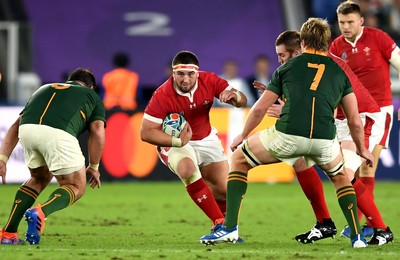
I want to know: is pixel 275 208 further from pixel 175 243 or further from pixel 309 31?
pixel 309 31

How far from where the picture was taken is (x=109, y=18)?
26.6m

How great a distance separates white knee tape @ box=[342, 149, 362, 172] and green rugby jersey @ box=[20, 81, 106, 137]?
7.64 feet

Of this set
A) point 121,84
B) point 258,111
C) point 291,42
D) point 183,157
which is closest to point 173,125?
point 183,157

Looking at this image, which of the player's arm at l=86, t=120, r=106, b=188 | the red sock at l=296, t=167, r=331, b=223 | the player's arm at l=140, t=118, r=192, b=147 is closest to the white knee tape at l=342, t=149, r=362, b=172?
the red sock at l=296, t=167, r=331, b=223

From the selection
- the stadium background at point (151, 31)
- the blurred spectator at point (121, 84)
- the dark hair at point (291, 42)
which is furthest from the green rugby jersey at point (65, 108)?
the stadium background at point (151, 31)

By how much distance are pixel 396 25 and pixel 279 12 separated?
2.93 meters

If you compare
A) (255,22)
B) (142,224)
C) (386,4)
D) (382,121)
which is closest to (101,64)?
(255,22)

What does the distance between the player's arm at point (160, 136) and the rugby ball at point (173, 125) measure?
0.04m

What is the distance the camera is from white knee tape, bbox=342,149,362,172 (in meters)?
10.5

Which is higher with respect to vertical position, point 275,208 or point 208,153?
point 208,153

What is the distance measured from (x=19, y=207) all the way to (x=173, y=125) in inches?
64.8

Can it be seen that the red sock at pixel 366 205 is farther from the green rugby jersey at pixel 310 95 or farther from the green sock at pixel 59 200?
the green sock at pixel 59 200

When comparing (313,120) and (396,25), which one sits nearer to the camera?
(313,120)

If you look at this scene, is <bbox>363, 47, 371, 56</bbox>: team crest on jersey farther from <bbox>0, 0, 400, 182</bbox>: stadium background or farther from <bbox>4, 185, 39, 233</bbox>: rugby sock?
<bbox>0, 0, 400, 182</bbox>: stadium background
